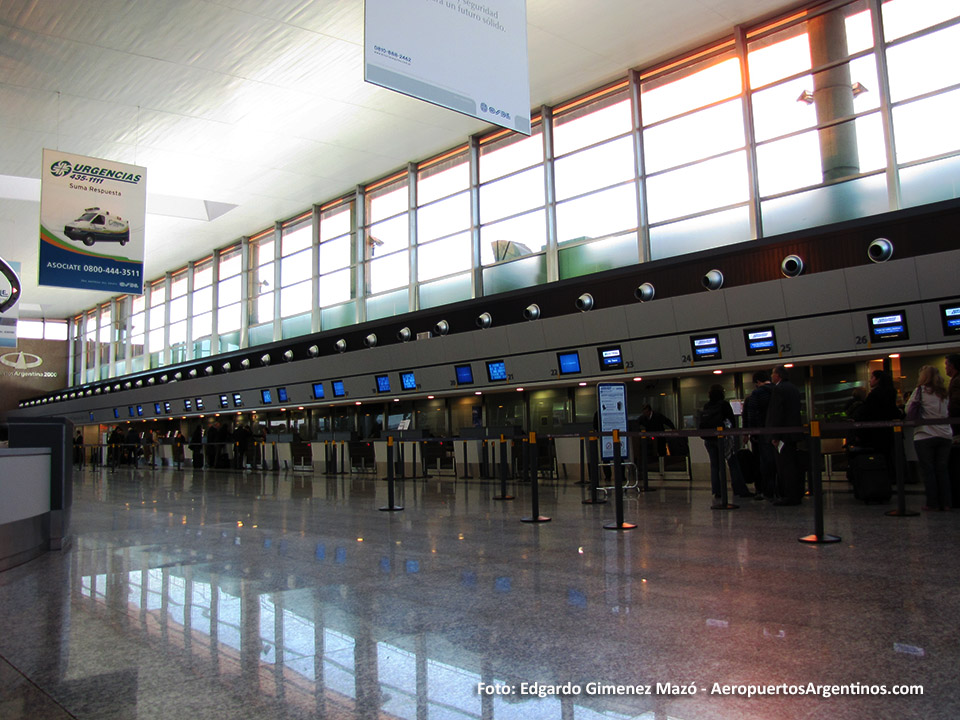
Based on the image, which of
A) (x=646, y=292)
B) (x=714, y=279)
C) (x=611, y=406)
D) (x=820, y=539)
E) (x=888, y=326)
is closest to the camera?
(x=820, y=539)

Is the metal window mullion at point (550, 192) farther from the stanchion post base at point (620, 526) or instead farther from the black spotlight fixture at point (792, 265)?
the stanchion post base at point (620, 526)

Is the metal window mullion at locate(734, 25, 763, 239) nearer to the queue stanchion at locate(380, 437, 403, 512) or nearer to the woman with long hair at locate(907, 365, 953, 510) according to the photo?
the woman with long hair at locate(907, 365, 953, 510)

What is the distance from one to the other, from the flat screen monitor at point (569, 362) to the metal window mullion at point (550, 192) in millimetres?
1877

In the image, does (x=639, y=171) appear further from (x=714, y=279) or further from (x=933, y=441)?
(x=933, y=441)

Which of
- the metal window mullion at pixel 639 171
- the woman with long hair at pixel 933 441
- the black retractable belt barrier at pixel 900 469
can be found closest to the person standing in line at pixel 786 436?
the black retractable belt barrier at pixel 900 469

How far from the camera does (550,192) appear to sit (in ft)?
55.3

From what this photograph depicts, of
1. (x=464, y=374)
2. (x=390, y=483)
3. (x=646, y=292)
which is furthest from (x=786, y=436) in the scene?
(x=464, y=374)

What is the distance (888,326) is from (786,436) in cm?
411

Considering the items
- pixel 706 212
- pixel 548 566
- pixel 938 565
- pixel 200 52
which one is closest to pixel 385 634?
pixel 548 566

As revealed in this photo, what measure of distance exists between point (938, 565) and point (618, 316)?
33.1ft

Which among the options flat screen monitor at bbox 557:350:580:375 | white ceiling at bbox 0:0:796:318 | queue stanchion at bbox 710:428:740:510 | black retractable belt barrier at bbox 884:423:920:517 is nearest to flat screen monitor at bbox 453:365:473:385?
flat screen monitor at bbox 557:350:580:375

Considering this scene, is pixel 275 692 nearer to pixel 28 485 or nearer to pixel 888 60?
pixel 28 485

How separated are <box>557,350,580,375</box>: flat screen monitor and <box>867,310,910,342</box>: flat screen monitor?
6.00m

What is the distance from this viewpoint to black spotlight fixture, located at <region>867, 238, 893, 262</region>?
36.7 ft
